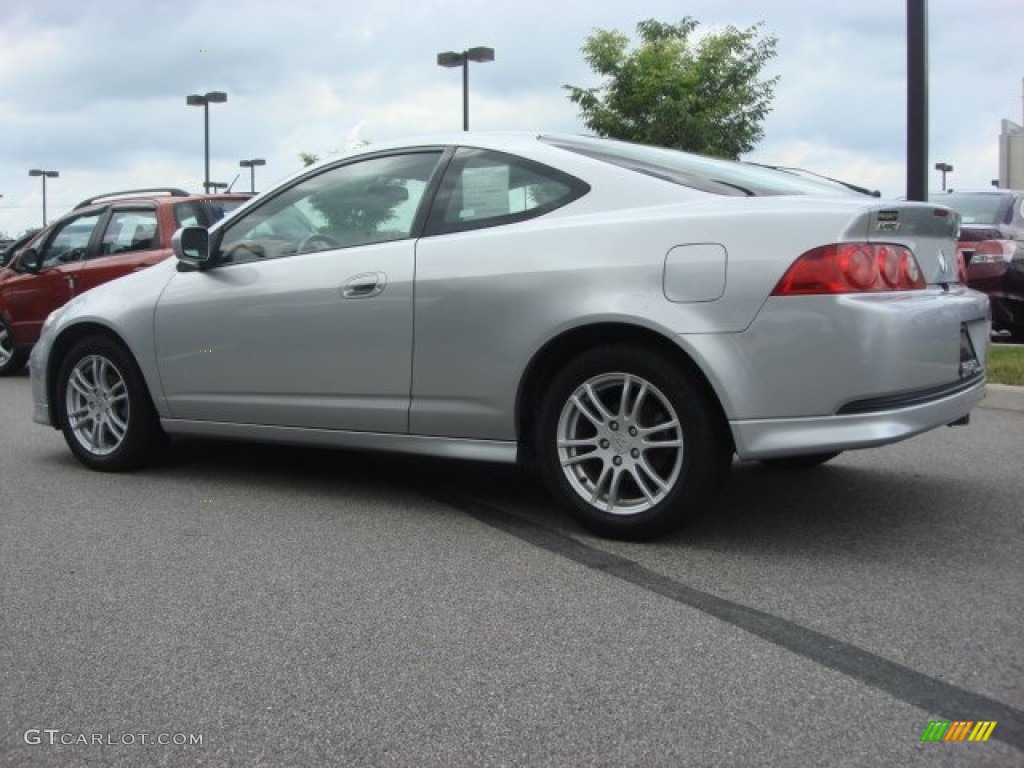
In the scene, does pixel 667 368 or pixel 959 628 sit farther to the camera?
pixel 667 368

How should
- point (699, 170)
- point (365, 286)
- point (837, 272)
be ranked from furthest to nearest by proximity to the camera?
1. point (365, 286)
2. point (699, 170)
3. point (837, 272)

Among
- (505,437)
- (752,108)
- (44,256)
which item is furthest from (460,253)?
(752,108)

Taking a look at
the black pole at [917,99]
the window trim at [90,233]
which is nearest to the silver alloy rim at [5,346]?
the window trim at [90,233]

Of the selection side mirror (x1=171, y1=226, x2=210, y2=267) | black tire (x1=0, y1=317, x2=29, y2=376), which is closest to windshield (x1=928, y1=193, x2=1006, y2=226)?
side mirror (x1=171, y1=226, x2=210, y2=267)

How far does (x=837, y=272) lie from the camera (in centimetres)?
369

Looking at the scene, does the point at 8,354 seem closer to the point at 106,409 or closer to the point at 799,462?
the point at 106,409

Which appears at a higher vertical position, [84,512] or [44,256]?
[44,256]

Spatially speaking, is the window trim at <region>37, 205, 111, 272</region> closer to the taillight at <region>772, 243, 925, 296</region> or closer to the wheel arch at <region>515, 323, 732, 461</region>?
the wheel arch at <region>515, 323, 732, 461</region>

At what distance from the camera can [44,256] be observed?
35.4ft

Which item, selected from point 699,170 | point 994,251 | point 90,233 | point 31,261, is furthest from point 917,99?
point 31,261

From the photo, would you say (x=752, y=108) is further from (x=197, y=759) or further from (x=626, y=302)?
(x=197, y=759)

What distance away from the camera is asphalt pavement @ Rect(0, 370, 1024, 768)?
8.40ft

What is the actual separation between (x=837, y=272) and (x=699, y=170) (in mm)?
998

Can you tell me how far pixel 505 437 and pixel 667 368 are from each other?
2.67ft
